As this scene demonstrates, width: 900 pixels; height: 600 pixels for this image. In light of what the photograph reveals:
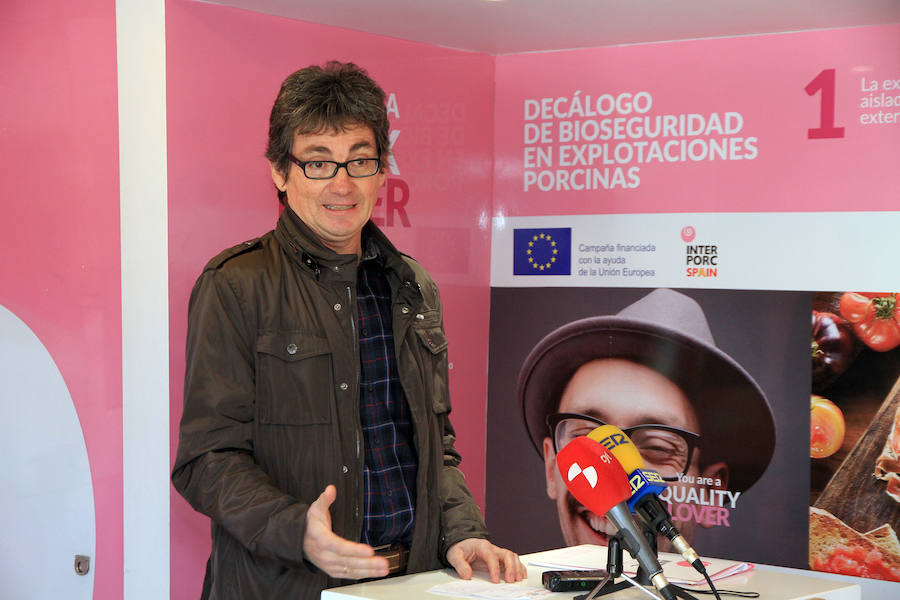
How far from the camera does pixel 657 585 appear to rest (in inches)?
66.0

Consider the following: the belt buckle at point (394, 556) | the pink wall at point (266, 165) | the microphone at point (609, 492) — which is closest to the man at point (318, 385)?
the belt buckle at point (394, 556)

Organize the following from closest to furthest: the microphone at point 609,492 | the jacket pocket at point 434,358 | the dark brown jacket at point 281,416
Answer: the microphone at point 609,492 → the dark brown jacket at point 281,416 → the jacket pocket at point 434,358

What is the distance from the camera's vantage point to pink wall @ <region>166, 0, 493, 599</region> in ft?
10.5

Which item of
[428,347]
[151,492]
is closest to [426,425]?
[428,347]

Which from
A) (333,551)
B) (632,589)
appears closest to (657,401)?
(632,589)

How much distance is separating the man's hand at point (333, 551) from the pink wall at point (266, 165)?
1.43 metres

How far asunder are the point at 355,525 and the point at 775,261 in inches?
89.5

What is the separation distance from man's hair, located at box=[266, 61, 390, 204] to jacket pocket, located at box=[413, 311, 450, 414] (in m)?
0.44

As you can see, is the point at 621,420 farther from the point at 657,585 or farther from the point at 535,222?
the point at 657,585

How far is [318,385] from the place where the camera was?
2133mm

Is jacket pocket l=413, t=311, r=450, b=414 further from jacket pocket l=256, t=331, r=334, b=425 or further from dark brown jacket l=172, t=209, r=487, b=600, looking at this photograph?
jacket pocket l=256, t=331, r=334, b=425

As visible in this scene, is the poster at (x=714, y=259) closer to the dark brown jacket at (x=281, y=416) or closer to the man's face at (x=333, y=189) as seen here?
the dark brown jacket at (x=281, y=416)

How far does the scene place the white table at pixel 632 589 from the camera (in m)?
1.86

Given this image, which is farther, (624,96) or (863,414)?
(624,96)
